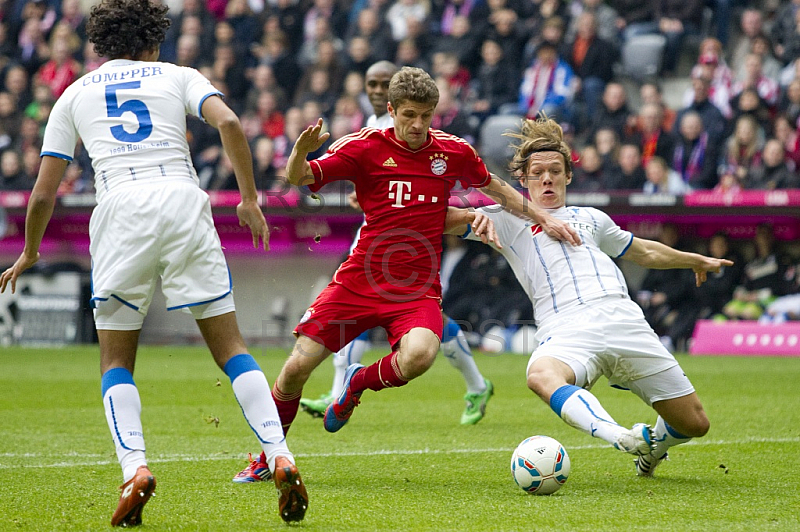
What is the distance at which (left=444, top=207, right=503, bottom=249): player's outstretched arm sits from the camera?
5087 mm

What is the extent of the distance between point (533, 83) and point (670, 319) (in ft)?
14.4

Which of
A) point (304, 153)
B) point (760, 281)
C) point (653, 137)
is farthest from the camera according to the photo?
point (653, 137)

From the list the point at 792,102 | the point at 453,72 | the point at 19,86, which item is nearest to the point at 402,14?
the point at 453,72

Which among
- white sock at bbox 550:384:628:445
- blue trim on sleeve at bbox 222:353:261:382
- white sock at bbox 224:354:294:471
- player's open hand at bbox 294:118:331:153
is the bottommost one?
white sock at bbox 550:384:628:445

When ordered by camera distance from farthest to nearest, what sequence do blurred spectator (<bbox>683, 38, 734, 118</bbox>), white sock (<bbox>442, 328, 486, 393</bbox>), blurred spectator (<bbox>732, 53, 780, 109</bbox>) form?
1. blurred spectator (<bbox>683, 38, 734, 118</bbox>)
2. blurred spectator (<bbox>732, 53, 780, 109</bbox>)
3. white sock (<bbox>442, 328, 486, 393</bbox>)

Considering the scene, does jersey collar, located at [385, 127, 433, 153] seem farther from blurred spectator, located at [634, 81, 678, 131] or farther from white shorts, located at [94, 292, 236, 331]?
blurred spectator, located at [634, 81, 678, 131]

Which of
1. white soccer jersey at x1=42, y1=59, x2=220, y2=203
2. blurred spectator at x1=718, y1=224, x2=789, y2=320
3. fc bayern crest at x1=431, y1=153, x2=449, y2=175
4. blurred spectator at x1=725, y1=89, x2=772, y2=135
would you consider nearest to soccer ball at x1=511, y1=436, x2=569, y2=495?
fc bayern crest at x1=431, y1=153, x2=449, y2=175

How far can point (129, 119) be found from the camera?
412 cm

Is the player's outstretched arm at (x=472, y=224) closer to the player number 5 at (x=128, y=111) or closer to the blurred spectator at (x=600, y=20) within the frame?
the player number 5 at (x=128, y=111)

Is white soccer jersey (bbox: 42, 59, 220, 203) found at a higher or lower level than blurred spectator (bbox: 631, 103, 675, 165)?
higher

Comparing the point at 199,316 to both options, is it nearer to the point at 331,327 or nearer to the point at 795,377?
the point at 331,327

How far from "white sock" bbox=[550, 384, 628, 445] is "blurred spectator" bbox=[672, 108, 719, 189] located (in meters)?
10.0

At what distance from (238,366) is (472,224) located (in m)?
1.56

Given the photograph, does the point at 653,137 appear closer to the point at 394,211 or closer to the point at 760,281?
the point at 760,281
